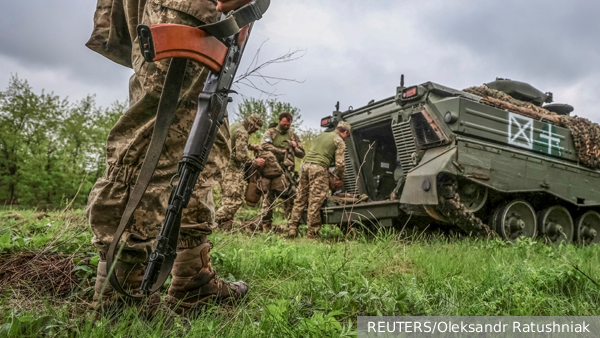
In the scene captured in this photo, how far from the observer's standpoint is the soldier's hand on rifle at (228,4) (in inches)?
68.1

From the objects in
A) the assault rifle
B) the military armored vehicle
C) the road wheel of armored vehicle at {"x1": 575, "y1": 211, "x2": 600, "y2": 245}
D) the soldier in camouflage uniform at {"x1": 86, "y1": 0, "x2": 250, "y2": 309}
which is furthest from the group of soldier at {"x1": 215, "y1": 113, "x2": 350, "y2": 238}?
the assault rifle

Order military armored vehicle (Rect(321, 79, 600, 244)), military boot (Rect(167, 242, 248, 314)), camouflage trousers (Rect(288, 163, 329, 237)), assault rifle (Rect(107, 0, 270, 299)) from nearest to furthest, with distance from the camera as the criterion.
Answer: assault rifle (Rect(107, 0, 270, 299)) → military boot (Rect(167, 242, 248, 314)) → military armored vehicle (Rect(321, 79, 600, 244)) → camouflage trousers (Rect(288, 163, 329, 237))

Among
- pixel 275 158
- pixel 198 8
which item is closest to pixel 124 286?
pixel 198 8

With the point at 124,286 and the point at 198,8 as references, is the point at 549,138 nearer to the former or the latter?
the point at 198,8

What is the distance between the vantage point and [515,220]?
5.66 metres

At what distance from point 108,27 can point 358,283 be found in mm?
1739

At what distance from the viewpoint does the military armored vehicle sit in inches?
204

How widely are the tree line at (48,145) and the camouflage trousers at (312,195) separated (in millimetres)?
7749

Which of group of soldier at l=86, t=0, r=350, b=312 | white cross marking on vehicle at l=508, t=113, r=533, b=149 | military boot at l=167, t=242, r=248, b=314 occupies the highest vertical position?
white cross marking on vehicle at l=508, t=113, r=533, b=149

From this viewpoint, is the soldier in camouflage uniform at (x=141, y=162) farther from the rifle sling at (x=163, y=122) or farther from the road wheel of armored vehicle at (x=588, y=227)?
the road wheel of armored vehicle at (x=588, y=227)

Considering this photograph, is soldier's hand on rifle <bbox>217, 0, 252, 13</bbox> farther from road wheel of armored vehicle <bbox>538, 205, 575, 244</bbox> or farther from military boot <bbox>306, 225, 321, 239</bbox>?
road wheel of armored vehicle <bbox>538, 205, 575, 244</bbox>

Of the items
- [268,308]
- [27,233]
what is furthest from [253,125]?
[268,308]

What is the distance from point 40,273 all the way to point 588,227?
7.06m

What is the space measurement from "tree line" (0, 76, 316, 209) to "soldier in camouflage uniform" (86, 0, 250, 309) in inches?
500
